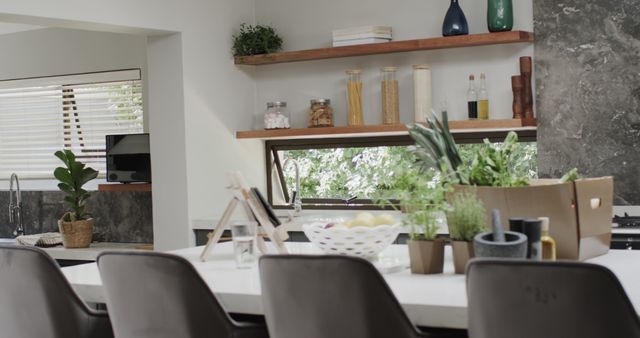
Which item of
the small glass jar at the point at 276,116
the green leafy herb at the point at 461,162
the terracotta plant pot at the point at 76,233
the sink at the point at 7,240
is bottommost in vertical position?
the sink at the point at 7,240

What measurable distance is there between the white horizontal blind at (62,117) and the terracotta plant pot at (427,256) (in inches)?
166

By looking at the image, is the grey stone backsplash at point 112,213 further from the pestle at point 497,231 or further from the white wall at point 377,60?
the pestle at point 497,231

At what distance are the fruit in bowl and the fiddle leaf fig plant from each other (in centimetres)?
361

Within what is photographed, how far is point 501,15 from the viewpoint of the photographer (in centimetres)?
514

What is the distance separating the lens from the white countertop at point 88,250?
19.4 feet

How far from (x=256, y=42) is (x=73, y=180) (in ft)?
5.02

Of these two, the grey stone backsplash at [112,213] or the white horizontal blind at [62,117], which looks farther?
the white horizontal blind at [62,117]

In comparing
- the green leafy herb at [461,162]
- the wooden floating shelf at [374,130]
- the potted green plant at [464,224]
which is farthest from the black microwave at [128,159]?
the potted green plant at [464,224]

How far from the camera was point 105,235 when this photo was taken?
6.54 m

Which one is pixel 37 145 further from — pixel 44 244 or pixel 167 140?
pixel 167 140

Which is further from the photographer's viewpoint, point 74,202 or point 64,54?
point 64,54

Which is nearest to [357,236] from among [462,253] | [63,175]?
[462,253]

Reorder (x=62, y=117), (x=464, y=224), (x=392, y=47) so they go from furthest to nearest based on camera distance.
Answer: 1. (x=62, y=117)
2. (x=392, y=47)
3. (x=464, y=224)

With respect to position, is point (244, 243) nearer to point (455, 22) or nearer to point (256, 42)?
point (455, 22)
